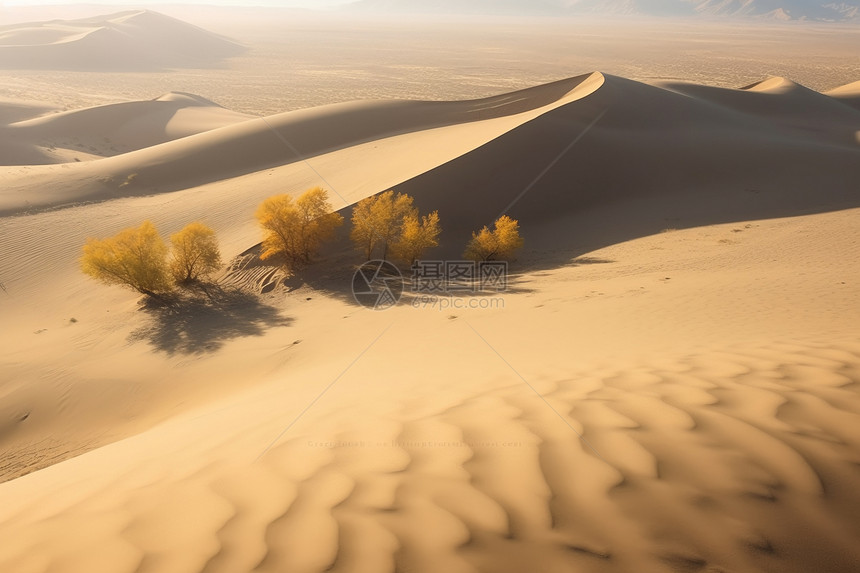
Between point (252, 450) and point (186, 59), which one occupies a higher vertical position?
point (186, 59)

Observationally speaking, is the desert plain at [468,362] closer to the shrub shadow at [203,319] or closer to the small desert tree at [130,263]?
the shrub shadow at [203,319]

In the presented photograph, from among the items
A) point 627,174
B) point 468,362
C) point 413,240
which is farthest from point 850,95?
point 468,362

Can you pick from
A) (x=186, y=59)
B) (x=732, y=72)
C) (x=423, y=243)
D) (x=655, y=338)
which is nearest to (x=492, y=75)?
(x=732, y=72)

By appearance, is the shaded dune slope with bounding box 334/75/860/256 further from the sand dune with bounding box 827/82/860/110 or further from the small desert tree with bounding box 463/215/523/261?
the sand dune with bounding box 827/82/860/110

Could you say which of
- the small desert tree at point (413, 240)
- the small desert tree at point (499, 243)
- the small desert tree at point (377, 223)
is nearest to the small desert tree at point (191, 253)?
the small desert tree at point (377, 223)

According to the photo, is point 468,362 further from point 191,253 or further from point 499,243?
point 191,253

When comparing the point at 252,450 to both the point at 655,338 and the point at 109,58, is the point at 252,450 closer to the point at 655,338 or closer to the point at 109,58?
the point at 655,338
